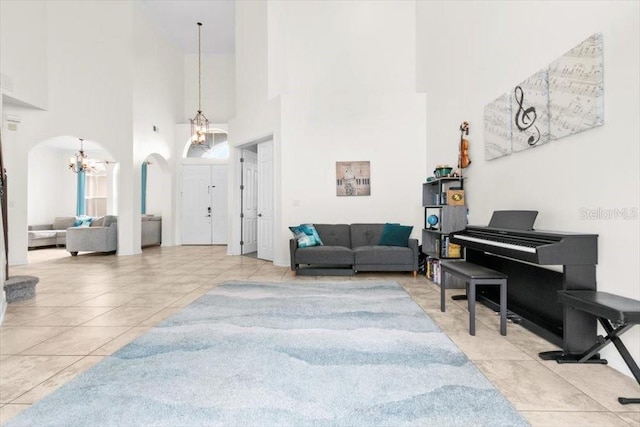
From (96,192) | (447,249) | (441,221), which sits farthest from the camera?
(96,192)

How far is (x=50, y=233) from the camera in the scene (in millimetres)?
9602

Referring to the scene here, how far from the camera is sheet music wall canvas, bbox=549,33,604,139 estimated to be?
2.40 meters

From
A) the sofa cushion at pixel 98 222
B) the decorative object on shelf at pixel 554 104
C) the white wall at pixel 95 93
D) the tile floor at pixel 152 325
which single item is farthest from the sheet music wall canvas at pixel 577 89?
the sofa cushion at pixel 98 222

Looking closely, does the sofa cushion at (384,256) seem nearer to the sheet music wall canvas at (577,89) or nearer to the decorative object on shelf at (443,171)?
the decorative object on shelf at (443,171)

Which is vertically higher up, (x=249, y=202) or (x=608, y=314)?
(x=249, y=202)

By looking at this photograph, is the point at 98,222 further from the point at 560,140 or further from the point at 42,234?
the point at 560,140

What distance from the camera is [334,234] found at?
603cm

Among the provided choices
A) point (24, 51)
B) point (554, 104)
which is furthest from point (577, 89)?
point (24, 51)

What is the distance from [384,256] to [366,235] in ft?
2.42

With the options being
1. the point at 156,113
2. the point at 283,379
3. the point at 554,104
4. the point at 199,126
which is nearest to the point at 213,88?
the point at 156,113

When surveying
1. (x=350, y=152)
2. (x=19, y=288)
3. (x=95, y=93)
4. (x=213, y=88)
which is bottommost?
(x=19, y=288)

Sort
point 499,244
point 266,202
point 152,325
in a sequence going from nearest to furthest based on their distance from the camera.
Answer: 1. point 499,244
2. point 152,325
3. point 266,202

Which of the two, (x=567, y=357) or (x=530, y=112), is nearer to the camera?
(x=567, y=357)

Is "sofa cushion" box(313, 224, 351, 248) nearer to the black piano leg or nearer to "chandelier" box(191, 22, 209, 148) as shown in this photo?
the black piano leg
